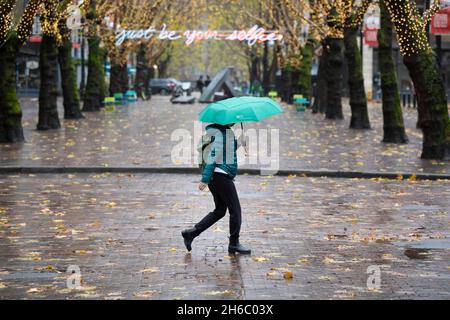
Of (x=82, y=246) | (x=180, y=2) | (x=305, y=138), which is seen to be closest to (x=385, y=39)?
(x=305, y=138)

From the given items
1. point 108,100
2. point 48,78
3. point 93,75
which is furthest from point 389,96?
point 108,100

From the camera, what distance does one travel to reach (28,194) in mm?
18531

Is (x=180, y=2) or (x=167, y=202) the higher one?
(x=180, y=2)

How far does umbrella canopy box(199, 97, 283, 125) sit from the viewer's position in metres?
11.7

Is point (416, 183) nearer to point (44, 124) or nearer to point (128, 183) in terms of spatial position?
point (128, 183)

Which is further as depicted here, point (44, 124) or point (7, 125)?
point (44, 124)

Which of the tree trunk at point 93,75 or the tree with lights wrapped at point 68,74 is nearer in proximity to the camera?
the tree with lights wrapped at point 68,74

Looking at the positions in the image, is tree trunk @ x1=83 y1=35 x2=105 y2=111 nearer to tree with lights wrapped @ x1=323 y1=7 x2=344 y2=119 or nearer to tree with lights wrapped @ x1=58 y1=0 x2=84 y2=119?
tree with lights wrapped @ x1=58 y1=0 x2=84 y2=119

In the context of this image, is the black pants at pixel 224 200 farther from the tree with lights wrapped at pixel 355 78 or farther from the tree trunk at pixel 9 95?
the tree with lights wrapped at pixel 355 78

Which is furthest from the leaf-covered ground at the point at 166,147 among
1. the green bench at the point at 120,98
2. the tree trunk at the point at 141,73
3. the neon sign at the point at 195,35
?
the tree trunk at the point at 141,73

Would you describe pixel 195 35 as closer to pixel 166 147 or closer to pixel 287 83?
pixel 287 83

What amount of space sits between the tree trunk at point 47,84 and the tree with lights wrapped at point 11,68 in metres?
5.91

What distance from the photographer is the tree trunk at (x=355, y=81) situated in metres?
38.5

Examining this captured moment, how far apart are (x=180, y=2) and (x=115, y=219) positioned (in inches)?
2663
